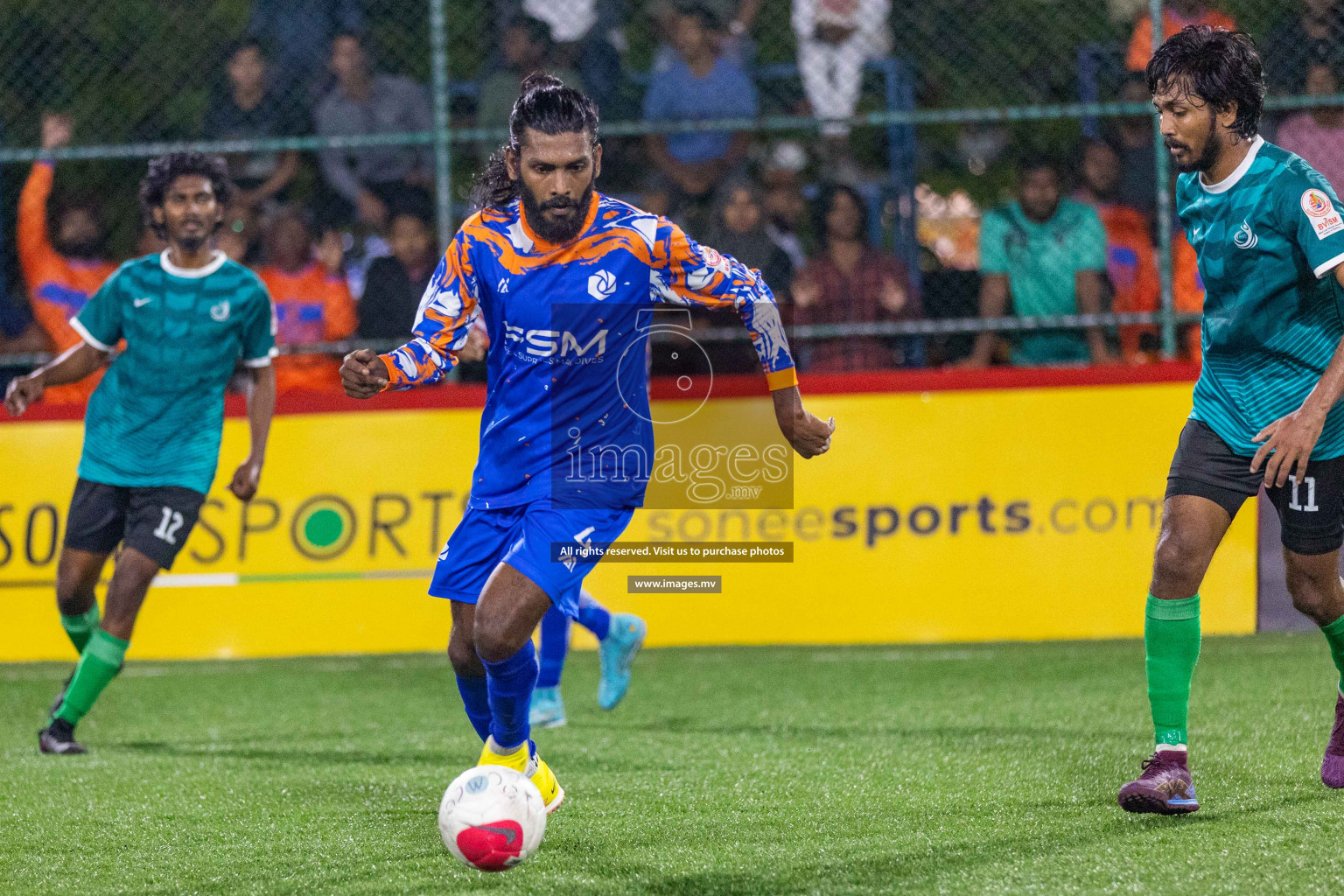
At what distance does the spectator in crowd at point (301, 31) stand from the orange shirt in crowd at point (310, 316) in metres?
1.20

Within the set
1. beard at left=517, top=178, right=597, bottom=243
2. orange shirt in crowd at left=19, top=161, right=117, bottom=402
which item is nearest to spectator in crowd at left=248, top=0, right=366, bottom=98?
orange shirt in crowd at left=19, top=161, right=117, bottom=402

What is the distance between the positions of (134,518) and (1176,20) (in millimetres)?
5861

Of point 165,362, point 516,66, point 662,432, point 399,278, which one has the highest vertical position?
point 516,66

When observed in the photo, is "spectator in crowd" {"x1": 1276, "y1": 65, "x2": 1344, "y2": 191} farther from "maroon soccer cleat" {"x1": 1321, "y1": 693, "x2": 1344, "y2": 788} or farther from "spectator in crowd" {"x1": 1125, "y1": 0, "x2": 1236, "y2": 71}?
"maroon soccer cleat" {"x1": 1321, "y1": 693, "x2": 1344, "y2": 788}

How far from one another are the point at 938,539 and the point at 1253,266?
3892 millimetres

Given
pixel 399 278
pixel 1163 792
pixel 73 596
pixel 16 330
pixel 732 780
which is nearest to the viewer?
pixel 1163 792

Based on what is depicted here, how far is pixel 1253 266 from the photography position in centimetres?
420

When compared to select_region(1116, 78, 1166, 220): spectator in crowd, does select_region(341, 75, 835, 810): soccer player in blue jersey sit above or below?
below

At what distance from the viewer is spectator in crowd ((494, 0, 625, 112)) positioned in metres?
9.02

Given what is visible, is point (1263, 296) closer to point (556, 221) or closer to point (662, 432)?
point (556, 221)

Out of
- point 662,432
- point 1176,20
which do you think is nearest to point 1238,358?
point 662,432

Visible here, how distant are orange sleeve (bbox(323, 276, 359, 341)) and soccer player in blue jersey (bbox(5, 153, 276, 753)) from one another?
223 cm

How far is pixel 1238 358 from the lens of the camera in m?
4.29

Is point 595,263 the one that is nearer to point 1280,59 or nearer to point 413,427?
point 413,427
